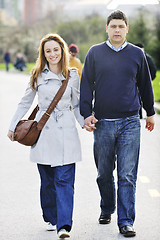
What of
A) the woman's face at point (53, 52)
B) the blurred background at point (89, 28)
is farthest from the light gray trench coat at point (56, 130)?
the blurred background at point (89, 28)

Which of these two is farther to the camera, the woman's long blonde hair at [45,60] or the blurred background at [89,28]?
the blurred background at [89,28]

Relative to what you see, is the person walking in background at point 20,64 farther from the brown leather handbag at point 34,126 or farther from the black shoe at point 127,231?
the black shoe at point 127,231

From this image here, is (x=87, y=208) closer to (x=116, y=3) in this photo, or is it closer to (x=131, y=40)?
(x=116, y=3)

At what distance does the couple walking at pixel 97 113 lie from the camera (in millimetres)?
3912

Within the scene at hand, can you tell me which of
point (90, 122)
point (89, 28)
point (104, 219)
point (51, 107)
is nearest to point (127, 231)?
point (104, 219)

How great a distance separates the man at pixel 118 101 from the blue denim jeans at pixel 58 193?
0.34 metres

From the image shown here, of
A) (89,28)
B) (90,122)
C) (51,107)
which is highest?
(89,28)

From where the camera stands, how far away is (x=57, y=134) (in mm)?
3977

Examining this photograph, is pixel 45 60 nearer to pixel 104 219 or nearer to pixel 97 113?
pixel 97 113

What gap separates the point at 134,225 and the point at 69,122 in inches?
43.8

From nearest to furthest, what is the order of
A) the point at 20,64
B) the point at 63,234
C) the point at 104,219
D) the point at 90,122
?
the point at 63,234, the point at 90,122, the point at 104,219, the point at 20,64

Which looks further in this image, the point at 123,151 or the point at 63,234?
the point at 123,151

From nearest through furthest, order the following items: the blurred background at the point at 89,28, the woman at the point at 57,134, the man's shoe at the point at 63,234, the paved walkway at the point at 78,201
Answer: the man's shoe at the point at 63,234 < the woman at the point at 57,134 < the paved walkway at the point at 78,201 < the blurred background at the point at 89,28

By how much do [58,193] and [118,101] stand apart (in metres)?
0.90
